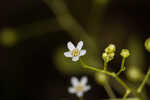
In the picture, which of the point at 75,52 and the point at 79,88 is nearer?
the point at 75,52

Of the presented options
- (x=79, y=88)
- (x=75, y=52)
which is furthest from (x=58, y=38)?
(x=75, y=52)

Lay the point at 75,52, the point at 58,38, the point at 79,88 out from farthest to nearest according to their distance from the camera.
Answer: the point at 58,38 < the point at 79,88 < the point at 75,52

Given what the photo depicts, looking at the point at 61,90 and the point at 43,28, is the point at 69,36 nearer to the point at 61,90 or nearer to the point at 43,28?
the point at 43,28

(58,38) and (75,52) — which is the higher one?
(58,38)

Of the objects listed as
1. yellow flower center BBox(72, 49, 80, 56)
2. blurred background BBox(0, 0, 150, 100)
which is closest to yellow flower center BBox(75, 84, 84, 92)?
Answer: yellow flower center BBox(72, 49, 80, 56)

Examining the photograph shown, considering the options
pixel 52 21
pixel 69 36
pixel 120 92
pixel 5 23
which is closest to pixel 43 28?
pixel 52 21

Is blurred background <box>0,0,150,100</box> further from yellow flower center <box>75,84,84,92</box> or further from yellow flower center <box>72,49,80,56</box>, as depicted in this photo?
yellow flower center <box>72,49,80,56</box>

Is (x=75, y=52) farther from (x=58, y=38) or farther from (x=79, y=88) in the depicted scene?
(x=58, y=38)

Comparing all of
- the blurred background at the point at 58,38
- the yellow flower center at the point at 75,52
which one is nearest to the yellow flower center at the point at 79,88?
the yellow flower center at the point at 75,52
